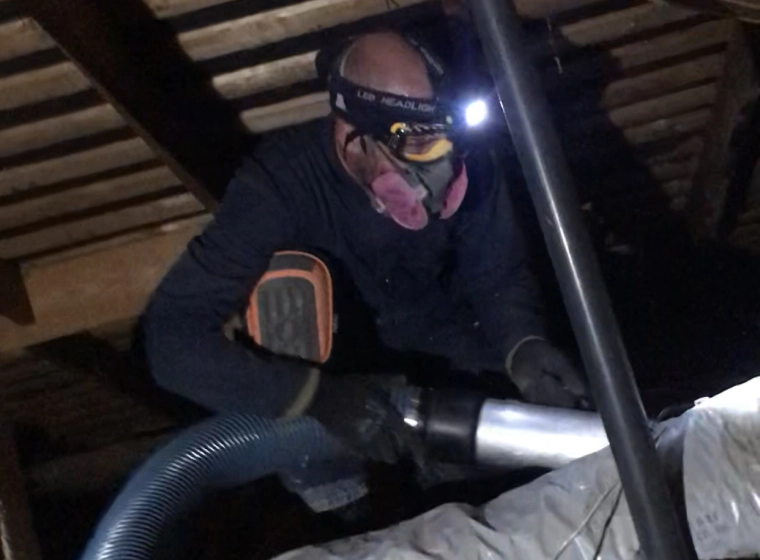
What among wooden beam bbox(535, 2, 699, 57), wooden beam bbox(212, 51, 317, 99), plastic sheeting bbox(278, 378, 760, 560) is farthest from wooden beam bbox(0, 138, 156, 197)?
plastic sheeting bbox(278, 378, 760, 560)

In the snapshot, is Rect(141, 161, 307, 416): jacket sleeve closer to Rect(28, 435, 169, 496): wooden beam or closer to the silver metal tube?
the silver metal tube

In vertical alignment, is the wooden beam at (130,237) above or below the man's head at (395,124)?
below

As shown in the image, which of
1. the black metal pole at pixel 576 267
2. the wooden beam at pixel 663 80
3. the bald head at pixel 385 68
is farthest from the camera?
the wooden beam at pixel 663 80

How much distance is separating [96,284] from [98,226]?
6.2 inches

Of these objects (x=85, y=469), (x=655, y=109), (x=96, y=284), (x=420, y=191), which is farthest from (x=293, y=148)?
(x=85, y=469)

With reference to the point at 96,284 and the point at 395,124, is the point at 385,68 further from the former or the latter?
the point at 96,284

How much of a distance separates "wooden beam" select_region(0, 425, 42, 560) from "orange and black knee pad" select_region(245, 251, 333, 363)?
47cm

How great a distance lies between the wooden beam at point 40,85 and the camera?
1.61m

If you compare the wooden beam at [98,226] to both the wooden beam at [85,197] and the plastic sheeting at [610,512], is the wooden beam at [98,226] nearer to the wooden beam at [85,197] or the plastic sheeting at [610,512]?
the wooden beam at [85,197]

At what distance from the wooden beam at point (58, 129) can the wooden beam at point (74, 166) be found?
7 centimetres

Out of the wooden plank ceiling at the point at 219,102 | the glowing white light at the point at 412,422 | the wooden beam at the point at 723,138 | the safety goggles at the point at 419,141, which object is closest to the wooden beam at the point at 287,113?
the wooden plank ceiling at the point at 219,102

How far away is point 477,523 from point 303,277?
646 millimetres

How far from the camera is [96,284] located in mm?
2254

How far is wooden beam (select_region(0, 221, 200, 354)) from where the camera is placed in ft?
7.34
